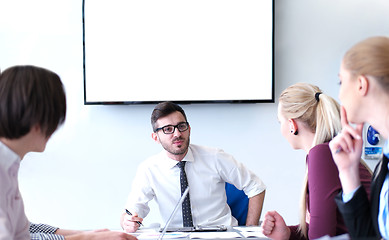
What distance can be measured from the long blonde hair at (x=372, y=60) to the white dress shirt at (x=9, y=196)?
1080mm

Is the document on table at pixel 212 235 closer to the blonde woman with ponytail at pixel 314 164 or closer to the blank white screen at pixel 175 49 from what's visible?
the blonde woman with ponytail at pixel 314 164

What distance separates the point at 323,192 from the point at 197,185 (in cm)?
131

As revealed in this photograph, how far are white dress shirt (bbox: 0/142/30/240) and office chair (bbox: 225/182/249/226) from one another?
175 centimetres

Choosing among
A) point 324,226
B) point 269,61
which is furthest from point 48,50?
point 324,226

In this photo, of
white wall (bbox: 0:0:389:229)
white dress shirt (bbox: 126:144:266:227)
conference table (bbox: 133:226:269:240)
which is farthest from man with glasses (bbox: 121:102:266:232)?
white wall (bbox: 0:0:389:229)

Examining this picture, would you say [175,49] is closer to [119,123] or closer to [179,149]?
[119,123]

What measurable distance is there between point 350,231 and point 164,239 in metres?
0.84

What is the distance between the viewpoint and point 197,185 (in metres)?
2.97

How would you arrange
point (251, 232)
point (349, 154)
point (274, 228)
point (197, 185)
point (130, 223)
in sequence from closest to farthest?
point (349, 154) → point (274, 228) → point (251, 232) → point (130, 223) → point (197, 185)

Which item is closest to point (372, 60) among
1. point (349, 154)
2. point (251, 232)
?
point (349, 154)

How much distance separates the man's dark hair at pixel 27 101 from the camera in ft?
4.27

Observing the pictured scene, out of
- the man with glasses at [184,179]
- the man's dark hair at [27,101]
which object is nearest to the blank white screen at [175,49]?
the man with glasses at [184,179]

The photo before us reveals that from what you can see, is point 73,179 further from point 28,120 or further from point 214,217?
point 28,120

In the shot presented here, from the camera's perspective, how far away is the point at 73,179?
3762mm
